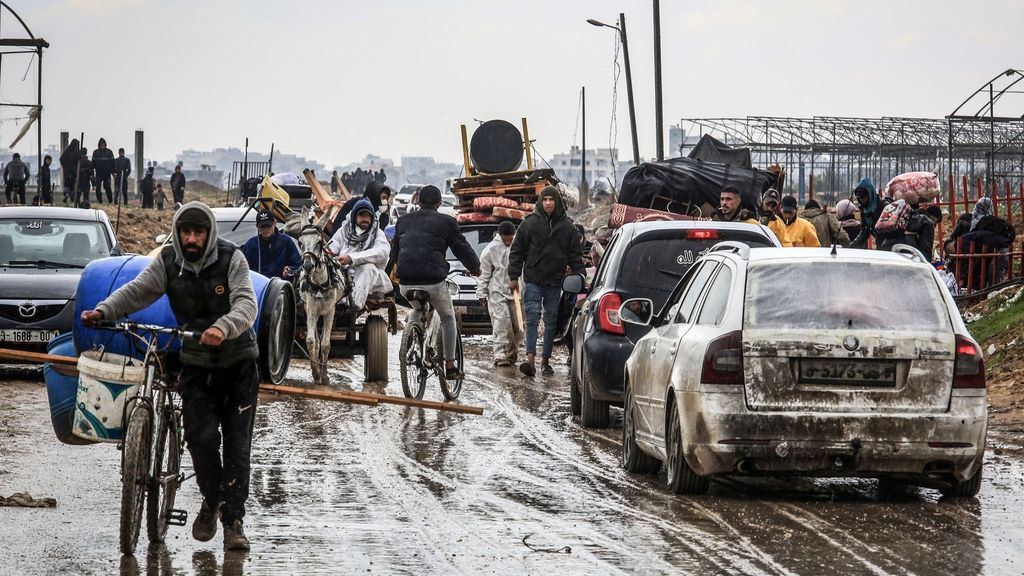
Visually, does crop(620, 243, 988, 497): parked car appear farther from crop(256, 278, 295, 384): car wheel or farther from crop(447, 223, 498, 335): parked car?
crop(447, 223, 498, 335): parked car

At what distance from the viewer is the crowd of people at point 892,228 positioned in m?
18.6

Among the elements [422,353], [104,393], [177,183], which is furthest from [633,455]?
[177,183]

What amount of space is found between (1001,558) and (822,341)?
1911 mm

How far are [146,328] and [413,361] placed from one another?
8.11m

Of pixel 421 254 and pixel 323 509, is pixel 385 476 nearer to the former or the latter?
pixel 323 509

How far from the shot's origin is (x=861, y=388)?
9.37m

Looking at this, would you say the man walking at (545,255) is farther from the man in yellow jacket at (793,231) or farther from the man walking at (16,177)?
the man walking at (16,177)

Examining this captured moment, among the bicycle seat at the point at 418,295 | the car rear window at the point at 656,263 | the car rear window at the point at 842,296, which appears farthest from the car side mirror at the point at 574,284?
the car rear window at the point at 842,296

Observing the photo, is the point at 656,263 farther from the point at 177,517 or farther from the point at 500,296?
the point at 500,296

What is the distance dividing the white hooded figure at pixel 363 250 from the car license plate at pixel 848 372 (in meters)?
9.01

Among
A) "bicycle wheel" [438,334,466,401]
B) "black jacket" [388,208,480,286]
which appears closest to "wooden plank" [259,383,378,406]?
"bicycle wheel" [438,334,466,401]

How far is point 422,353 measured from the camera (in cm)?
1620

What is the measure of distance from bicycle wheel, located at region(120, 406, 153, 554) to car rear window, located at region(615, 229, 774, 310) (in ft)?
20.6

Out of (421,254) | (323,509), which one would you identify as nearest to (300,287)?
(421,254)
